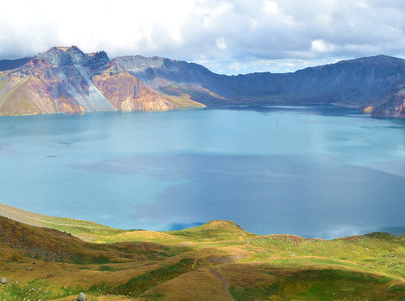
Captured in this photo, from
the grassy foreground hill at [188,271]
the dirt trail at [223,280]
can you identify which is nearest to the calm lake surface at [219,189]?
the grassy foreground hill at [188,271]

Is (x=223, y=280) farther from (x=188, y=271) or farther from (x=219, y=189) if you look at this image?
(x=219, y=189)

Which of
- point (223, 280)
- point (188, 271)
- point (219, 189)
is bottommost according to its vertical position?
point (219, 189)

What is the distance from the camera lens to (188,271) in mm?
51375

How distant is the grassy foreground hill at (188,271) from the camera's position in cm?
4119

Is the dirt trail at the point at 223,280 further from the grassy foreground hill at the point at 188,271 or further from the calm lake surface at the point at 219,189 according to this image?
the calm lake surface at the point at 219,189

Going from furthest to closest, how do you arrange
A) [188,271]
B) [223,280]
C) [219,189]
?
[219,189] < [188,271] < [223,280]

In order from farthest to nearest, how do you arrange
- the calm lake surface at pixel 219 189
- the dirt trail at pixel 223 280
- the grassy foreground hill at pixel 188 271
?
the calm lake surface at pixel 219 189, the dirt trail at pixel 223 280, the grassy foreground hill at pixel 188 271

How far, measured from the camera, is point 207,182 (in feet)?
454

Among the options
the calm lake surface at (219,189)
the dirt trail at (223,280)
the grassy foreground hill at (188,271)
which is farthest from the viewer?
the calm lake surface at (219,189)

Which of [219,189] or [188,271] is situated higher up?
[188,271]

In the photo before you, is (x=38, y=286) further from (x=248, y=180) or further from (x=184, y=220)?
(x=248, y=180)

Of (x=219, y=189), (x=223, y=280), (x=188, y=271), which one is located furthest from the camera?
(x=219, y=189)

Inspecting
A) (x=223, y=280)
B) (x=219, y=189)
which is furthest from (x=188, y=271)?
(x=219, y=189)

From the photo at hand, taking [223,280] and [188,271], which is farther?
[188,271]
